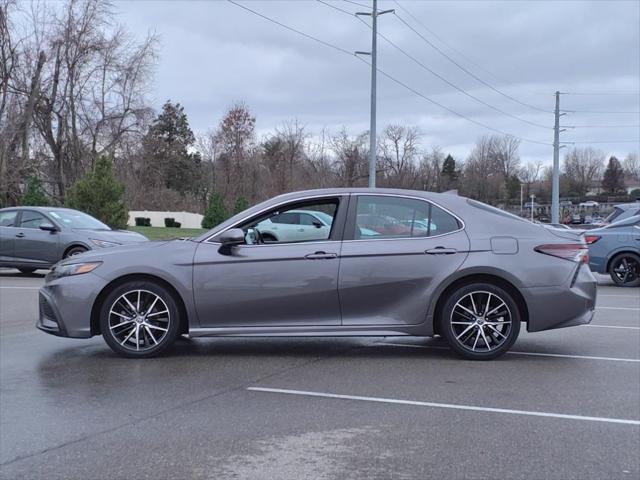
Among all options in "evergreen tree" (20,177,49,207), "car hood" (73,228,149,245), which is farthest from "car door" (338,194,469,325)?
"evergreen tree" (20,177,49,207)

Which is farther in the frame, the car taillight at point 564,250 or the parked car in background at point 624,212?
the parked car in background at point 624,212

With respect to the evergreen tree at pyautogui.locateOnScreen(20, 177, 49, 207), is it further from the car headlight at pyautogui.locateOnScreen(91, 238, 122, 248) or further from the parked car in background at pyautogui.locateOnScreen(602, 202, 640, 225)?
the parked car in background at pyautogui.locateOnScreen(602, 202, 640, 225)

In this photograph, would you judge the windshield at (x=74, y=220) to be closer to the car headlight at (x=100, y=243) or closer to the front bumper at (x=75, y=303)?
the car headlight at (x=100, y=243)

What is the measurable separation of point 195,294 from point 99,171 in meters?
24.7

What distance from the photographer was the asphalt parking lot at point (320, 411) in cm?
420

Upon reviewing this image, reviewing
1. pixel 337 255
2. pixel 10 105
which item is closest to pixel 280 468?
pixel 337 255

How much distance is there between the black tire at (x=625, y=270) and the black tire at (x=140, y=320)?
1097cm

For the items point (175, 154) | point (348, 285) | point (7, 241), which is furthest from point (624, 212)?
point (175, 154)

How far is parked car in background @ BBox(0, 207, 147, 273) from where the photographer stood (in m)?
15.2

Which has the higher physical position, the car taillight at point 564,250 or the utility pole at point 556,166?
the utility pole at point 556,166

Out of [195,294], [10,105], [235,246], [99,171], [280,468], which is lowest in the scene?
[280,468]

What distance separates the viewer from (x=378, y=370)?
21.5ft

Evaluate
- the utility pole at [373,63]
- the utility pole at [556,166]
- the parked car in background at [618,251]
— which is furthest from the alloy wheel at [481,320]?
the utility pole at [556,166]

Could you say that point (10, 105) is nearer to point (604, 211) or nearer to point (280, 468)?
point (280, 468)
